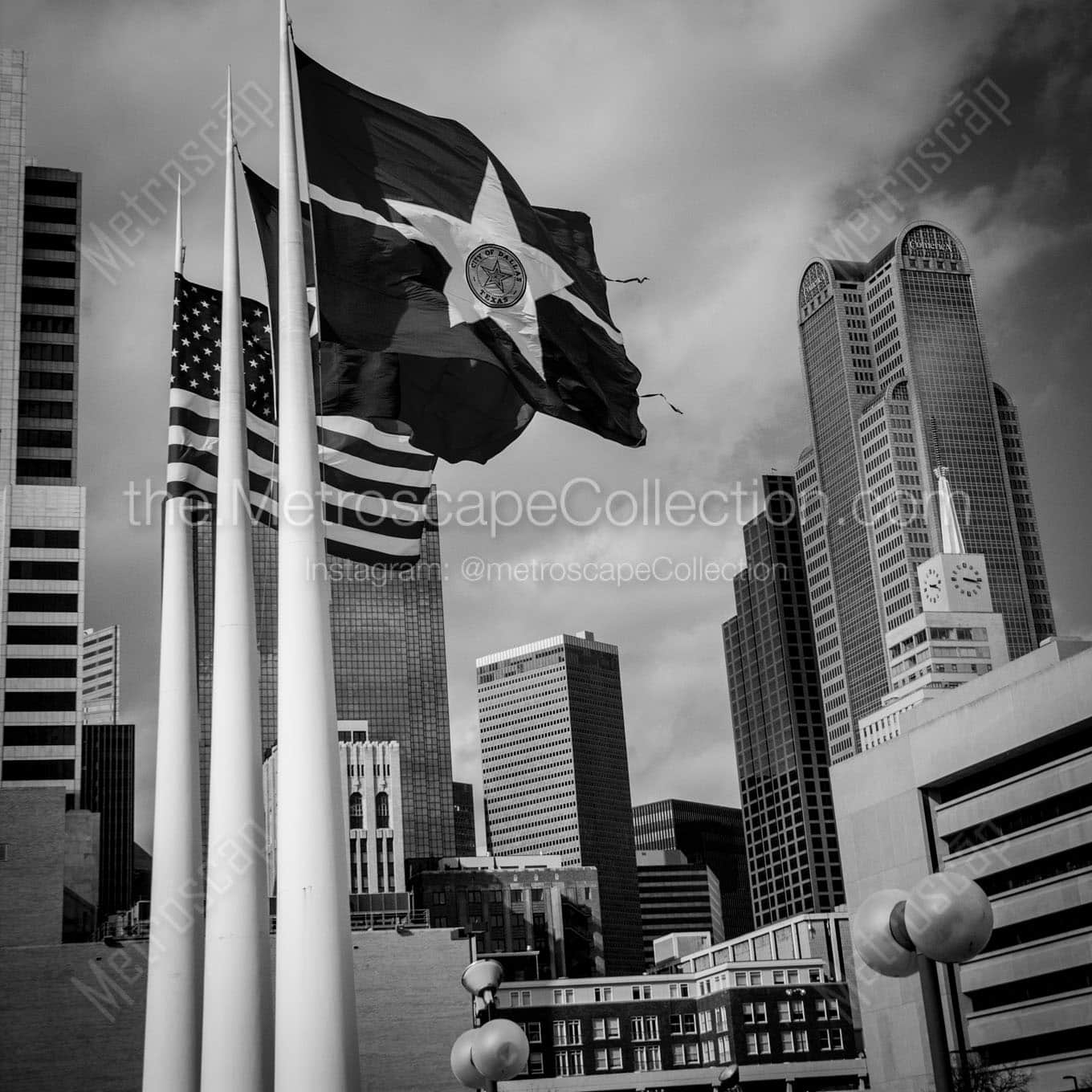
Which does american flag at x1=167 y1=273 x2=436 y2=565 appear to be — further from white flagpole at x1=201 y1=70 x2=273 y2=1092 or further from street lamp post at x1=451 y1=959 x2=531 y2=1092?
street lamp post at x1=451 y1=959 x2=531 y2=1092

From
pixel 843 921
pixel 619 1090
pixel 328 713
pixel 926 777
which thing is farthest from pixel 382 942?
pixel 843 921

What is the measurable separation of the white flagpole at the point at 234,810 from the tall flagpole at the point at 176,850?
2.40 meters

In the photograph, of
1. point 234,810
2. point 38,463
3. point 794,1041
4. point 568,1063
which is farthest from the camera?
point 38,463

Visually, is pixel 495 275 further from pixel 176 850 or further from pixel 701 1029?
pixel 701 1029

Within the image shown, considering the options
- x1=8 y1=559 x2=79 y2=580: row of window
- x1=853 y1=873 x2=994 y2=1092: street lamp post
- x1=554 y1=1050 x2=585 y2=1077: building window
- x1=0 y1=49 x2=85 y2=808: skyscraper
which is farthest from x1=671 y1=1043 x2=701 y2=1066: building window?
x1=853 y1=873 x2=994 y2=1092: street lamp post

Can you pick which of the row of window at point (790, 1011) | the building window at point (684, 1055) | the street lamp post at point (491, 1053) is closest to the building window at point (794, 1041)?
the row of window at point (790, 1011)

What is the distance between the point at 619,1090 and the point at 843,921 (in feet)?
181

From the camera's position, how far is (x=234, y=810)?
69.8 ft

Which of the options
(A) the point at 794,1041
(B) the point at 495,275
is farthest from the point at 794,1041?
(B) the point at 495,275

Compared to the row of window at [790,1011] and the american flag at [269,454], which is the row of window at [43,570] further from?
the american flag at [269,454]

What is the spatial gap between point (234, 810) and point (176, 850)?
367 centimetres

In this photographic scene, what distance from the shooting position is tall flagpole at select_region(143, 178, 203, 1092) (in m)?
23.0

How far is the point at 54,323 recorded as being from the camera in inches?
6245

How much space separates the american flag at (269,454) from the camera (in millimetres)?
23391
